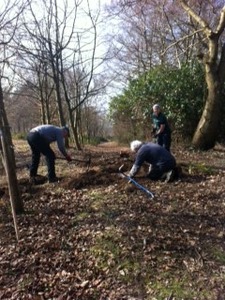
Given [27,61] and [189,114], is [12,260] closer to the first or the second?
[189,114]

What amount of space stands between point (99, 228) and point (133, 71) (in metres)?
23.4

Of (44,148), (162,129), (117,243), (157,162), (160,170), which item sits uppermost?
(162,129)

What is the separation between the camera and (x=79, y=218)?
6.74 meters

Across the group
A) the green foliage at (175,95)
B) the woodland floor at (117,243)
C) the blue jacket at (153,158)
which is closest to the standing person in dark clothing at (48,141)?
the woodland floor at (117,243)

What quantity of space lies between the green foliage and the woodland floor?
300 inches

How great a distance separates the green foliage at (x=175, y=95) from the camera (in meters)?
15.9

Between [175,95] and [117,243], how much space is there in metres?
11.3

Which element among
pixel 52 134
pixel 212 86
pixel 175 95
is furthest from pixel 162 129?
pixel 175 95

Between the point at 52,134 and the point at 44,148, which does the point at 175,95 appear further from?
the point at 44,148

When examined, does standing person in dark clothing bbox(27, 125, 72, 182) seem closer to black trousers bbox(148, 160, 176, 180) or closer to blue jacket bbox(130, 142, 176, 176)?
blue jacket bbox(130, 142, 176, 176)

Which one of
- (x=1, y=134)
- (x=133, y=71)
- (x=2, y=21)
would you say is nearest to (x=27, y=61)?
(x=2, y=21)

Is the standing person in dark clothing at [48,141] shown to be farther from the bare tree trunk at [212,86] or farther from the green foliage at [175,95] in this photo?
the green foliage at [175,95]

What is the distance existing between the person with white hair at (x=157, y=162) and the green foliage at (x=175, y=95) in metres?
7.51

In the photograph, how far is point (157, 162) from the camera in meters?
8.77
